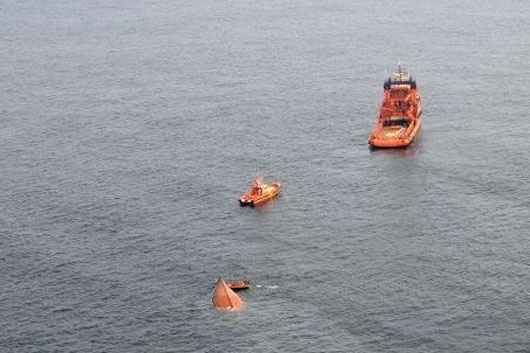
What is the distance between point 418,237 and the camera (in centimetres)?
19762

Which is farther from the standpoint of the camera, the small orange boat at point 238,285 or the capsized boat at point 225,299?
the small orange boat at point 238,285

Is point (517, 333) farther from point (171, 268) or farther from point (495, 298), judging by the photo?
point (171, 268)

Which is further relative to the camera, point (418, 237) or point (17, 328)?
point (418, 237)

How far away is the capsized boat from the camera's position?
17225 centimetres

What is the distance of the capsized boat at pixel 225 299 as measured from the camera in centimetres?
17225

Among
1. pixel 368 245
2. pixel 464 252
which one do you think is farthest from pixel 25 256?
pixel 464 252

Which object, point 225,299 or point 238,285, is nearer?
point 225,299

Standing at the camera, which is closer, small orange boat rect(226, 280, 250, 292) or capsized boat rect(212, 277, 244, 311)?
capsized boat rect(212, 277, 244, 311)

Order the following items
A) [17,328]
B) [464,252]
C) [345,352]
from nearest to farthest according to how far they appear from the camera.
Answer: [345,352]
[17,328]
[464,252]

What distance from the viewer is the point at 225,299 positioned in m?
172

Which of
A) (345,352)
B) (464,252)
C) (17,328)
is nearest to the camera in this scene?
(345,352)

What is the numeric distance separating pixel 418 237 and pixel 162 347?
187 feet

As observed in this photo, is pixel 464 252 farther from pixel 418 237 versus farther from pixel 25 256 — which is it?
pixel 25 256

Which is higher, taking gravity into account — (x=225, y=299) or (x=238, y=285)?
(x=238, y=285)
